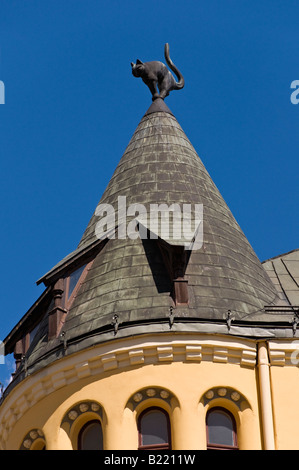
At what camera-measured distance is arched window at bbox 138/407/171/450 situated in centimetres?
2088

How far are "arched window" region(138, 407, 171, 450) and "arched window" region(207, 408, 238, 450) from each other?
2.25 ft

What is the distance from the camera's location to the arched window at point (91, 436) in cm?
2122

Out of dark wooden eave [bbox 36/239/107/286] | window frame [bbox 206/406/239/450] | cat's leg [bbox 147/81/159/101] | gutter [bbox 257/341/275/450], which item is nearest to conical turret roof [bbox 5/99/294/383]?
dark wooden eave [bbox 36/239/107/286]


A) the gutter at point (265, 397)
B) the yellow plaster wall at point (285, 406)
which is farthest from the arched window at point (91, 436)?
the yellow plaster wall at point (285, 406)

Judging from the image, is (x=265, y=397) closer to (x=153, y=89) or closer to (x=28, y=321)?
(x=28, y=321)

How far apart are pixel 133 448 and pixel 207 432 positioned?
1.24m

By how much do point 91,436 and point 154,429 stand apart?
3.55ft

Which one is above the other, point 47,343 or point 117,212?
point 117,212
